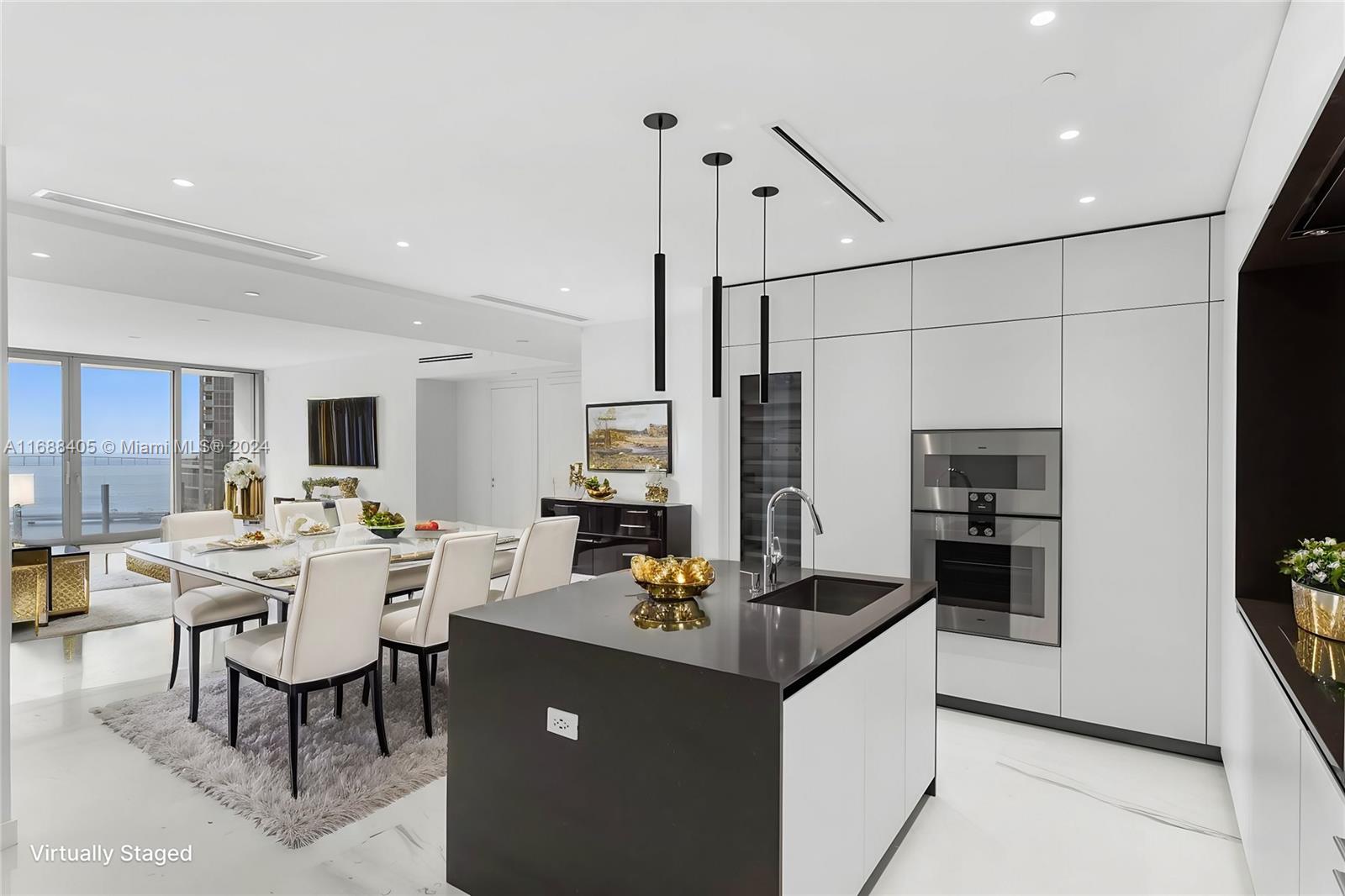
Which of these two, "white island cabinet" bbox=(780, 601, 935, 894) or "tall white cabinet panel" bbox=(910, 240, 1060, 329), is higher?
"tall white cabinet panel" bbox=(910, 240, 1060, 329)

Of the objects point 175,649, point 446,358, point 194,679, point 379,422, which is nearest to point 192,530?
point 175,649

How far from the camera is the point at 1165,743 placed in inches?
129

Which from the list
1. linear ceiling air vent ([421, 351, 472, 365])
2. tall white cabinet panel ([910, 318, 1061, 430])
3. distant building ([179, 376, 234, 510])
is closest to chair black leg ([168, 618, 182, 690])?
tall white cabinet panel ([910, 318, 1061, 430])

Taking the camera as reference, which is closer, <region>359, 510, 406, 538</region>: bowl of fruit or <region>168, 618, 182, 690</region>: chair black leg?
<region>168, 618, 182, 690</region>: chair black leg

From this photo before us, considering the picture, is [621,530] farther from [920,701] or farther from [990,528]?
[920,701]

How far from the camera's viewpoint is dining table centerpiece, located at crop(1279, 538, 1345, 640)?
1.92m

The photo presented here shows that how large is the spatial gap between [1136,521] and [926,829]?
1.79 meters

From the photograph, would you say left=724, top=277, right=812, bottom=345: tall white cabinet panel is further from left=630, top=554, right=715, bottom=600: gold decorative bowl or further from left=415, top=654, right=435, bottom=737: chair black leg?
left=415, top=654, right=435, bottom=737: chair black leg

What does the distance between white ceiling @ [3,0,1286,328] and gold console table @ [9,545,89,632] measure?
8.50ft

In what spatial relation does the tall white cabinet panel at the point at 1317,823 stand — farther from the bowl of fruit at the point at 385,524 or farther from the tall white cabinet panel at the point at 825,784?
the bowl of fruit at the point at 385,524

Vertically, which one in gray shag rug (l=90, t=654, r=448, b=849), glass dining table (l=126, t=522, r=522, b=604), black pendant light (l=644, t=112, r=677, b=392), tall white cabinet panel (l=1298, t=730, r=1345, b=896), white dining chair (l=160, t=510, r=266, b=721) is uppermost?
black pendant light (l=644, t=112, r=677, b=392)

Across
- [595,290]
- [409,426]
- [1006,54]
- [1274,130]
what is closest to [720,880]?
[1006,54]

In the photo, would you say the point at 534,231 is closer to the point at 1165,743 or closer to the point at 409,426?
the point at 1165,743

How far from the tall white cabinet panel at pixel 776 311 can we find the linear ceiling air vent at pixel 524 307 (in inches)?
65.2
